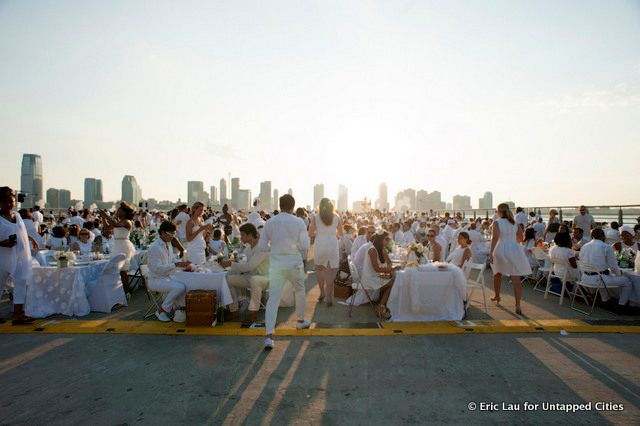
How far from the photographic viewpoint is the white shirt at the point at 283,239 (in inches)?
188

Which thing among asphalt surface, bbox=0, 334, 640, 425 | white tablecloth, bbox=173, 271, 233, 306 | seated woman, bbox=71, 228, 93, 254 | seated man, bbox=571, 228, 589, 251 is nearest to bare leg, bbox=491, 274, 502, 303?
asphalt surface, bbox=0, 334, 640, 425

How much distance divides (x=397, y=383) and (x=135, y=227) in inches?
593

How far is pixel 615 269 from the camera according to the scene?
625 cm

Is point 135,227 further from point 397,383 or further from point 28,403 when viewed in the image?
point 397,383

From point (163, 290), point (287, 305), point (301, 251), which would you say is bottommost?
point (287, 305)

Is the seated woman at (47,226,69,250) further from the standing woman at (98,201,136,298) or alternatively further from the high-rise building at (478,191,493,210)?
the high-rise building at (478,191,493,210)

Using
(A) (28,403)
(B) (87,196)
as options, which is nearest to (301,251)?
(A) (28,403)

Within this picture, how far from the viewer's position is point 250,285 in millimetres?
6066

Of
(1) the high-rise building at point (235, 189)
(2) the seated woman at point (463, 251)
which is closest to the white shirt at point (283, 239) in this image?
(2) the seated woman at point (463, 251)

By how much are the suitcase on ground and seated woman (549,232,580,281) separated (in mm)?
6515

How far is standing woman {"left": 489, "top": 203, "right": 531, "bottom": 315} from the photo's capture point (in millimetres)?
6176

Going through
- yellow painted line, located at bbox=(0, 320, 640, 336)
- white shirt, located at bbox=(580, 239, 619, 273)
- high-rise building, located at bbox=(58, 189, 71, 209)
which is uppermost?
high-rise building, located at bbox=(58, 189, 71, 209)

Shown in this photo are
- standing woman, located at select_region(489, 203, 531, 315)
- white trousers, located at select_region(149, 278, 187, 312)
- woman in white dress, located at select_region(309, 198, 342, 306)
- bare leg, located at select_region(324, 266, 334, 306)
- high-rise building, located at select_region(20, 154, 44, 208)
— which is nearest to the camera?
white trousers, located at select_region(149, 278, 187, 312)

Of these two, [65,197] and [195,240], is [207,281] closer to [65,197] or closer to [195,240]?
[195,240]
